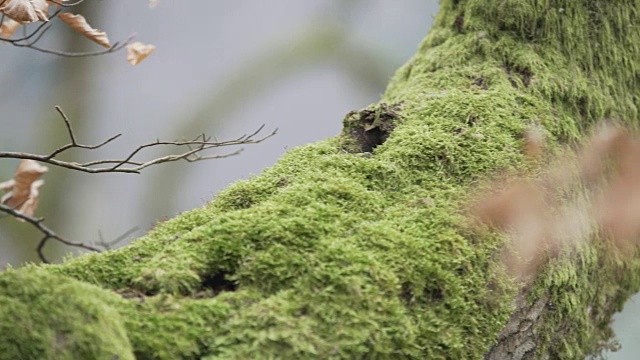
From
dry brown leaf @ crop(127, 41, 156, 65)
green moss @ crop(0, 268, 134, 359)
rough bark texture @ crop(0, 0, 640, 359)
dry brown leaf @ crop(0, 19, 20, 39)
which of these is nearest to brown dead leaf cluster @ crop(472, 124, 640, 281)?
rough bark texture @ crop(0, 0, 640, 359)

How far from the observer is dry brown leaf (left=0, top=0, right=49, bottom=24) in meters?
1.34

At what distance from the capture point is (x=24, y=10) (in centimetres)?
135

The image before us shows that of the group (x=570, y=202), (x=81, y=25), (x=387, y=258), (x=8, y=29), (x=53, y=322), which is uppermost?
(x=8, y=29)

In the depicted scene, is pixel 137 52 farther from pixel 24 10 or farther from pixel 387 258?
pixel 387 258

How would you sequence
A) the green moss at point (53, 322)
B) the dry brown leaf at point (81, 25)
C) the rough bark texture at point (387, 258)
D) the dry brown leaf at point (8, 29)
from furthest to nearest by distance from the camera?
the dry brown leaf at point (8, 29), the dry brown leaf at point (81, 25), the rough bark texture at point (387, 258), the green moss at point (53, 322)

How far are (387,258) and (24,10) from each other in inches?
37.6

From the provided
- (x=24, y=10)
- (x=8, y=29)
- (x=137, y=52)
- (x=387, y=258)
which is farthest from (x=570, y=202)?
(x=8, y=29)

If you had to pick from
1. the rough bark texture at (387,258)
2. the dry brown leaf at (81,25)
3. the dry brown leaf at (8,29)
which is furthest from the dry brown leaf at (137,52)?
the rough bark texture at (387,258)

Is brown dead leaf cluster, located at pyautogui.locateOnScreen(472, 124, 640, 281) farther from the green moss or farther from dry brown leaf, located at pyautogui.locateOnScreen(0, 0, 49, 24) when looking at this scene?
dry brown leaf, located at pyautogui.locateOnScreen(0, 0, 49, 24)

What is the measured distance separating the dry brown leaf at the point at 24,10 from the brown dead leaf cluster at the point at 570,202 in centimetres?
106

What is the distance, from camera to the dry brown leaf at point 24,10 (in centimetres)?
134

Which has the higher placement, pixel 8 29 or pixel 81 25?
pixel 8 29

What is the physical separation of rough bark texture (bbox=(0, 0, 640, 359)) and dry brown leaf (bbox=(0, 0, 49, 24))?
1.81ft

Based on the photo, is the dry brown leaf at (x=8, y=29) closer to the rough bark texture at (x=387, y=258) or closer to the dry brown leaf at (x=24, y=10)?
the dry brown leaf at (x=24, y=10)
